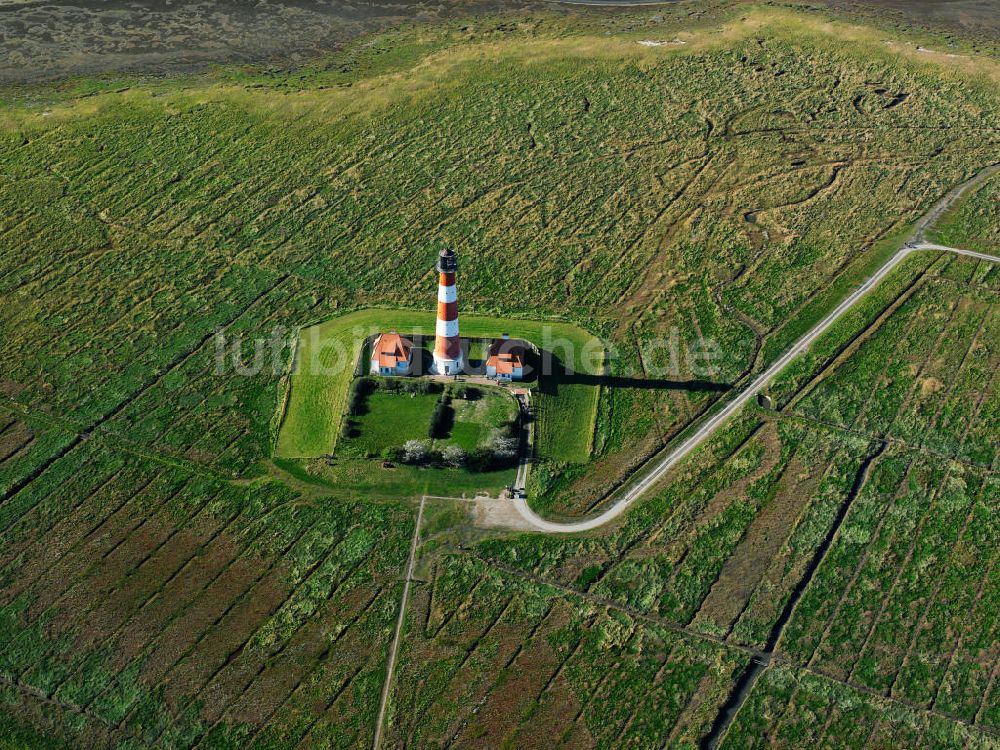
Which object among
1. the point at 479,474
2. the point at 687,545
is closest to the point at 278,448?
the point at 479,474

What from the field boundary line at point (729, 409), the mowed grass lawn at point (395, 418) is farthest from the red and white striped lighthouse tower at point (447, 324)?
the field boundary line at point (729, 409)

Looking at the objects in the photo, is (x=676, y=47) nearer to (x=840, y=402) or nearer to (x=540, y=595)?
(x=840, y=402)

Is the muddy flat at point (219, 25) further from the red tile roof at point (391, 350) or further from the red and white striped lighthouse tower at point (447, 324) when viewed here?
the red and white striped lighthouse tower at point (447, 324)

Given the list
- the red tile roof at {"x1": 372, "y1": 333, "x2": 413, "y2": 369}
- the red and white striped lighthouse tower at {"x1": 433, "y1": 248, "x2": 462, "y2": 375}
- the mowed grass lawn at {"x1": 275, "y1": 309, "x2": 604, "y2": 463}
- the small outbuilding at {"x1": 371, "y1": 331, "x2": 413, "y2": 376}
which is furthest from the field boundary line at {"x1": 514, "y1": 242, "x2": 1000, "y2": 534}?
the red tile roof at {"x1": 372, "y1": 333, "x2": 413, "y2": 369}

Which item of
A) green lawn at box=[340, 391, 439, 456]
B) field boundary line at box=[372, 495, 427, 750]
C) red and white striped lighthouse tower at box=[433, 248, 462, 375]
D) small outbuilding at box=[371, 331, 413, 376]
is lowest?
field boundary line at box=[372, 495, 427, 750]

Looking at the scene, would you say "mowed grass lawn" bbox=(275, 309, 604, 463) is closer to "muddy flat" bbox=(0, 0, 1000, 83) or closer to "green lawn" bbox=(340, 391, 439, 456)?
"green lawn" bbox=(340, 391, 439, 456)

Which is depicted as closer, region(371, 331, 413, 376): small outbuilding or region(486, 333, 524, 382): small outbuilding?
region(486, 333, 524, 382): small outbuilding

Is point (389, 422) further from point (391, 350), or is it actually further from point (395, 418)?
point (391, 350)
